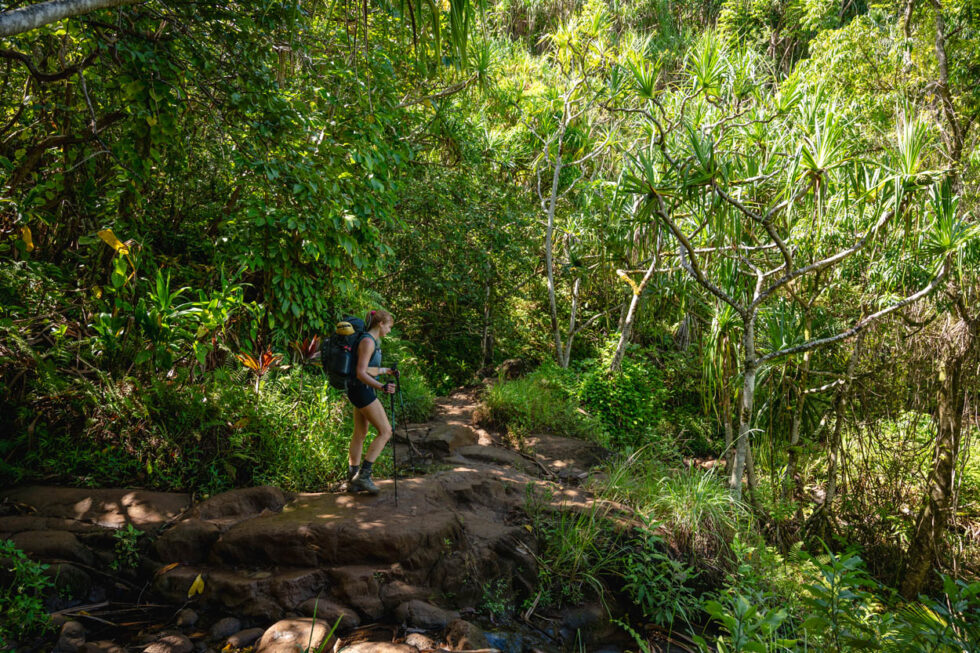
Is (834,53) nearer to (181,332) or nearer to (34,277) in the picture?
(181,332)

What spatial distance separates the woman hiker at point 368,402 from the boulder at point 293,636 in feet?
4.01

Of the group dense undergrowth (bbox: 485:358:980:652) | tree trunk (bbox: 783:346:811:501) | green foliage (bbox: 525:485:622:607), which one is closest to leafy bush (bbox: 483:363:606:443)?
dense undergrowth (bbox: 485:358:980:652)

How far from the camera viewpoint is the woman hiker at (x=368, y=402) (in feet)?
11.6

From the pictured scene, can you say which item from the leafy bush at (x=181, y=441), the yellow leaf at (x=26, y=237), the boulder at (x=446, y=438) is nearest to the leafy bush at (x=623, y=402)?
the boulder at (x=446, y=438)

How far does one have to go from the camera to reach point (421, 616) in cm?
271

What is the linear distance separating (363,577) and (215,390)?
6.48 feet

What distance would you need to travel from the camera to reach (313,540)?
302 cm

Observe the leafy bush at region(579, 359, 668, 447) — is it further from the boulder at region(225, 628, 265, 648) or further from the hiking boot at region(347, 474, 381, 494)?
the boulder at region(225, 628, 265, 648)

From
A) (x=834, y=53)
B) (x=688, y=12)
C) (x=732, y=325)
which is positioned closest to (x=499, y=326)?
(x=732, y=325)

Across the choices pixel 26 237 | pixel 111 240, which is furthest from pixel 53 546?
pixel 26 237

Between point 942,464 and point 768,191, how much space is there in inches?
117

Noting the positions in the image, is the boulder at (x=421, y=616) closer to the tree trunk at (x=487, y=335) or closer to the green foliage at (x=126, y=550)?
the green foliage at (x=126, y=550)

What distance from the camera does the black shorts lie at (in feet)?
11.8

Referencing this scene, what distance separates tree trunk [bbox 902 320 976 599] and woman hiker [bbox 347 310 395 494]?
4812 millimetres
